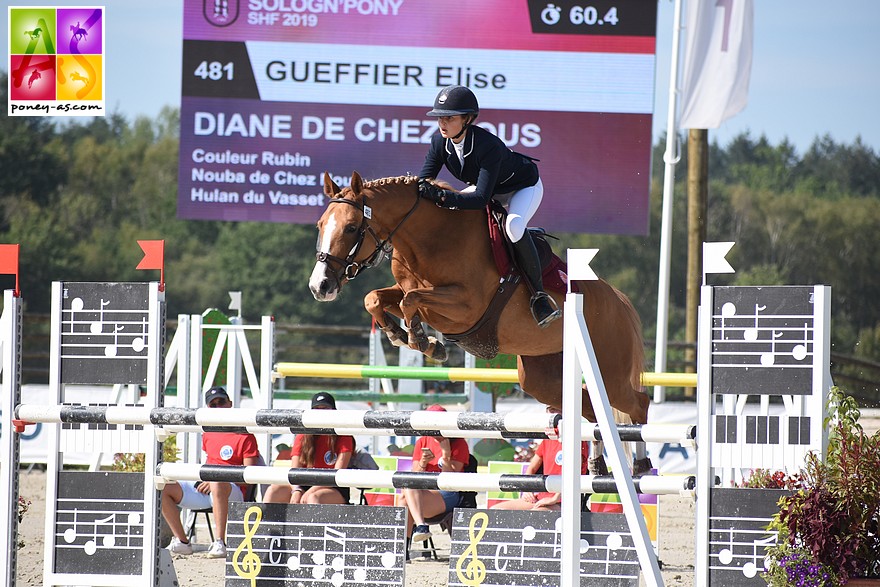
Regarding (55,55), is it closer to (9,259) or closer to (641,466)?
(9,259)

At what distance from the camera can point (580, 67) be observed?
10078 mm

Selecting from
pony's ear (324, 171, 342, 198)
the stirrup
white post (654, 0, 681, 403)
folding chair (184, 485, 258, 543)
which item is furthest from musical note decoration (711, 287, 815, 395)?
white post (654, 0, 681, 403)

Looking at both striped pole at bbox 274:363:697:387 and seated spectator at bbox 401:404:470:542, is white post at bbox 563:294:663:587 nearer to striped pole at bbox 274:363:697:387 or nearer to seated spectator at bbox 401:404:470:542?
seated spectator at bbox 401:404:470:542

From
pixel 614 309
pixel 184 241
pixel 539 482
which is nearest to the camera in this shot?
pixel 539 482

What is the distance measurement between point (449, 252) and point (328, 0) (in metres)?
6.80

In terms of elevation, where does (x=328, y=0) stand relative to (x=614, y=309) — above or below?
above

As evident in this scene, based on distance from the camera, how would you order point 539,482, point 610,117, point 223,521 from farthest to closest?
point 610,117
point 223,521
point 539,482

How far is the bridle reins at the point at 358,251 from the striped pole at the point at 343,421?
0.63m

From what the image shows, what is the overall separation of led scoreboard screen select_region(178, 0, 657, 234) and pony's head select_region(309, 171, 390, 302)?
234 inches

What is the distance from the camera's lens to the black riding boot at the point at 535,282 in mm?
Result: 4434

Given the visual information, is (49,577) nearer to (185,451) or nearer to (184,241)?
(185,451)

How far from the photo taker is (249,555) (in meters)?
3.69

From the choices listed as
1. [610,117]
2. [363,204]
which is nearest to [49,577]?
[363,204]

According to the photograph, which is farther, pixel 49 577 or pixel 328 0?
pixel 328 0
